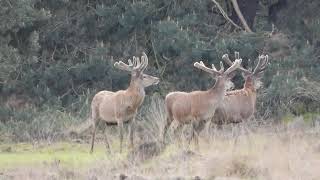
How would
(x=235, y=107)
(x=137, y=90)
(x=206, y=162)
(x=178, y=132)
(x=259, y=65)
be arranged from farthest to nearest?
1. (x=259, y=65)
2. (x=137, y=90)
3. (x=235, y=107)
4. (x=178, y=132)
5. (x=206, y=162)

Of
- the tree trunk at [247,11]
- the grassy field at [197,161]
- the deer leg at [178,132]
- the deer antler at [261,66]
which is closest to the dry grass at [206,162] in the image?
the grassy field at [197,161]

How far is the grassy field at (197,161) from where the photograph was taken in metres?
15.3

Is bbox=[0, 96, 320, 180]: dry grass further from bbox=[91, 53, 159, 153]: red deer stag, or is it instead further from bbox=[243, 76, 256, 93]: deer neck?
bbox=[91, 53, 159, 153]: red deer stag

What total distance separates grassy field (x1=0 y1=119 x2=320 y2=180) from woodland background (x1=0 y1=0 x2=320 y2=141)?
7.44 m

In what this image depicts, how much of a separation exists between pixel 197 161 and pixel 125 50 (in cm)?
1468

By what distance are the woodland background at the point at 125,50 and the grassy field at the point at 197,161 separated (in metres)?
7.44

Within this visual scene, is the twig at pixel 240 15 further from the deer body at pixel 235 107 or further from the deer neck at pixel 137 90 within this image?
the deer neck at pixel 137 90

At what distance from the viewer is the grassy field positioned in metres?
15.3

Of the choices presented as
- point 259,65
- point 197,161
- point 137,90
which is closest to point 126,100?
point 137,90

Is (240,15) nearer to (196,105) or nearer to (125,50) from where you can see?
(125,50)

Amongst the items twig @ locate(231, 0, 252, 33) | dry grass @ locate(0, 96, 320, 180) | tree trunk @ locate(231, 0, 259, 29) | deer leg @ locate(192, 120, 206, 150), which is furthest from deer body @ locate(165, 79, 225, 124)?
tree trunk @ locate(231, 0, 259, 29)

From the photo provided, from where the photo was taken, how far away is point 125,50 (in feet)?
100

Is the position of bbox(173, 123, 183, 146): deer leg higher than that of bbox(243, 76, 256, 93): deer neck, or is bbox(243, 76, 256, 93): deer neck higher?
bbox(243, 76, 256, 93): deer neck

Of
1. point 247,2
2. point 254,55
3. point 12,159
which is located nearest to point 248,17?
point 247,2
